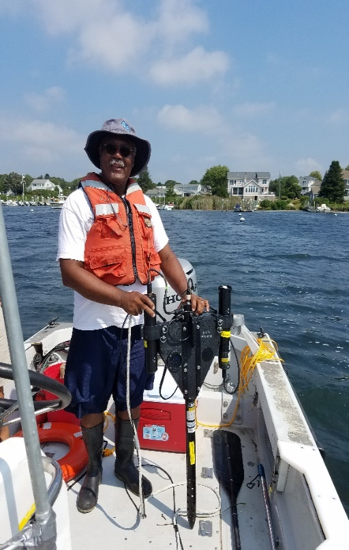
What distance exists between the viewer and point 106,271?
194cm

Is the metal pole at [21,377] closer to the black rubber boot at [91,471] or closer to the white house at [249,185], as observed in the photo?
the black rubber boot at [91,471]

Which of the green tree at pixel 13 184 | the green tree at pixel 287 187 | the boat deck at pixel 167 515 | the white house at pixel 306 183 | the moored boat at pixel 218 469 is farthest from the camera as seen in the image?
the green tree at pixel 13 184

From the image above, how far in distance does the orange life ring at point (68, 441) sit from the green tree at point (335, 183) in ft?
234

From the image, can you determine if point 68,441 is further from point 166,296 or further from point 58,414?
point 166,296

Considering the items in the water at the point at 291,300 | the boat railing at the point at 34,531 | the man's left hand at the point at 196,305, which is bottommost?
the water at the point at 291,300

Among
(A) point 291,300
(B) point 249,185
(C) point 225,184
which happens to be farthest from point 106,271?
(C) point 225,184

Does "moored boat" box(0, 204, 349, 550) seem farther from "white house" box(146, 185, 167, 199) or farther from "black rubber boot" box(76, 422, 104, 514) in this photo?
"white house" box(146, 185, 167, 199)

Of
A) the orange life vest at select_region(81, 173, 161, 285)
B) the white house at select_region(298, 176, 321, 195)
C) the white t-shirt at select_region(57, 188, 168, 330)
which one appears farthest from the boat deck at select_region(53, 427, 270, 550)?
the white house at select_region(298, 176, 321, 195)

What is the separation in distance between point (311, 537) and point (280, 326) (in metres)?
6.81

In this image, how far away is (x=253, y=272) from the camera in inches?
564

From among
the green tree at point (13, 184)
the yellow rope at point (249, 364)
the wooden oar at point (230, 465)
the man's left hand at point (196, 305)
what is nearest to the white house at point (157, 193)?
the green tree at point (13, 184)

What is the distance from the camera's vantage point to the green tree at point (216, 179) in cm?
8444

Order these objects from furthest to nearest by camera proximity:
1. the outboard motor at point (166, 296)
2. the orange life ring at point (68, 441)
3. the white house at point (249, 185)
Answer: the white house at point (249, 185), the outboard motor at point (166, 296), the orange life ring at point (68, 441)

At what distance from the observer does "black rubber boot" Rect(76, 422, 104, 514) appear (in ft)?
7.31
